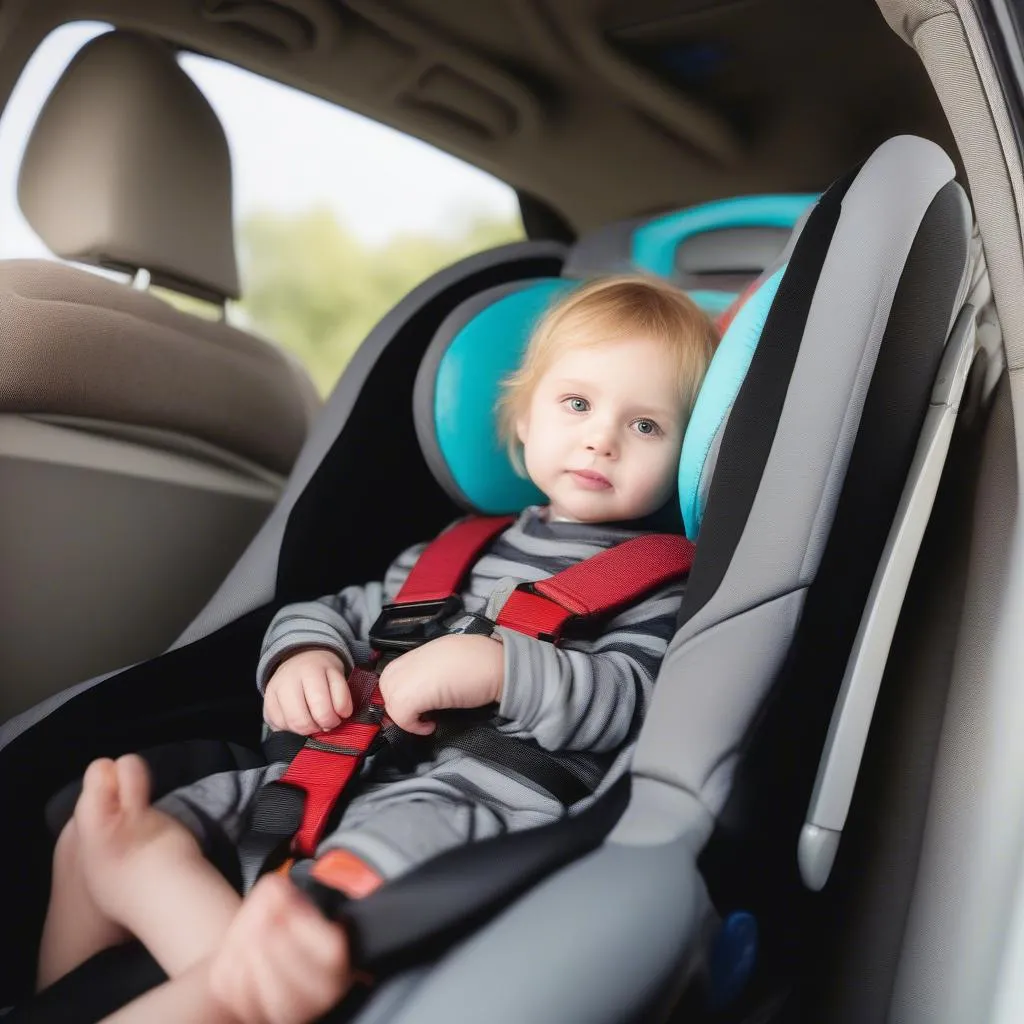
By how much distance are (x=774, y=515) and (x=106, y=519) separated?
96 cm

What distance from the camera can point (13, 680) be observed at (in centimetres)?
126

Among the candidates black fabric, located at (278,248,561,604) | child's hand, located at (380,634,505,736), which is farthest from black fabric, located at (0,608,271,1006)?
child's hand, located at (380,634,505,736)

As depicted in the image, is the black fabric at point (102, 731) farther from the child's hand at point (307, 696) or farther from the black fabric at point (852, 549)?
the black fabric at point (852, 549)

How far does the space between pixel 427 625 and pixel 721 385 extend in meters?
0.40

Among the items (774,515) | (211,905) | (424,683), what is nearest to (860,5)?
(774,515)

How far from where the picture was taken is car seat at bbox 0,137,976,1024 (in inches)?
25.3

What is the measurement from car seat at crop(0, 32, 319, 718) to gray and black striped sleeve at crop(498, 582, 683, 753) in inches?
27.9

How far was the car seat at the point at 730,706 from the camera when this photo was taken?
2.11ft

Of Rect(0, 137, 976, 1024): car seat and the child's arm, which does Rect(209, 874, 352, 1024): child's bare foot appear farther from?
the child's arm

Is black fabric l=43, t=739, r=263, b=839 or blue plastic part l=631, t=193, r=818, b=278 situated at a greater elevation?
blue plastic part l=631, t=193, r=818, b=278

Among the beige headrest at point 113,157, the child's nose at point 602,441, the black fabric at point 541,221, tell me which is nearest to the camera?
the child's nose at point 602,441

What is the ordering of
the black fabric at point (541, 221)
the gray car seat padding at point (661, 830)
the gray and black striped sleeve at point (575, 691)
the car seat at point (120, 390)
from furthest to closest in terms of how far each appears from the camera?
1. the black fabric at point (541, 221)
2. the car seat at point (120, 390)
3. the gray and black striped sleeve at point (575, 691)
4. the gray car seat padding at point (661, 830)

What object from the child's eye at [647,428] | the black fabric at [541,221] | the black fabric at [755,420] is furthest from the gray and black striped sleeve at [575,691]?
the black fabric at [541,221]

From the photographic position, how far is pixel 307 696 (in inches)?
36.7
